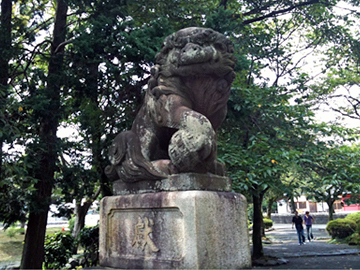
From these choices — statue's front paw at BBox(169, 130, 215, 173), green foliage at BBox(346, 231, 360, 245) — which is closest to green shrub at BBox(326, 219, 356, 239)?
green foliage at BBox(346, 231, 360, 245)

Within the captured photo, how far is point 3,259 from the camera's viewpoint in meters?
11.7

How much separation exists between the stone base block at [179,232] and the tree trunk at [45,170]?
315 cm

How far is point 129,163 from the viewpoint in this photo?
11.2ft

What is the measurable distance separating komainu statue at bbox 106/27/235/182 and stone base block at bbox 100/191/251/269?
280mm

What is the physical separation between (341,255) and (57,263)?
9124 millimetres

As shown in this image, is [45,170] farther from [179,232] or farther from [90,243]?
[179,232]

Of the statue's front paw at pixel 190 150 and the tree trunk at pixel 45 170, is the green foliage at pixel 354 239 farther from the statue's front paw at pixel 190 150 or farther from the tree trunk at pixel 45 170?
the statue's front paw at pixel 190 150

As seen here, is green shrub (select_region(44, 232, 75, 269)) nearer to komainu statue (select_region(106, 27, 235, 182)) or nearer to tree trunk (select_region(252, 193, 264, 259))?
tree trunk (select_region(252, 193, 264, 259))

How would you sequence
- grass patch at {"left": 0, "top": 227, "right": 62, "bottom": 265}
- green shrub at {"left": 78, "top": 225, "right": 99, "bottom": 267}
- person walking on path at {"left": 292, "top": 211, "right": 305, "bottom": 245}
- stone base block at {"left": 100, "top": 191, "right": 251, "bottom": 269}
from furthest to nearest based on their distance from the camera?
1. person walking on path at {"left": 292, "top": 211, "right": 305, "bottom": 245}
2. grass patch at {"left": 0, "top": 227, "right": 62, "bottom": 265}
3. green shrub at {"left": 78, "top": 225, "right": 99, "bottom": 267}
4. stone base block at {"left": 100, "top": 191, "right": 251, "bottom": 269}

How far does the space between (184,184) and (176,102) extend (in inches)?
31.1

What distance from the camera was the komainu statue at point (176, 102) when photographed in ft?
10.6

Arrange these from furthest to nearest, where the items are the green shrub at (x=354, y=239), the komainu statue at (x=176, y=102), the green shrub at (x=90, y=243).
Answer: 1. the green shrub at (x=354, y=239)
2. the green shrub at (x=90, y=243)
3. the komainu statue at (x=176, y=102)

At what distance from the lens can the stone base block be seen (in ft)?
9.19

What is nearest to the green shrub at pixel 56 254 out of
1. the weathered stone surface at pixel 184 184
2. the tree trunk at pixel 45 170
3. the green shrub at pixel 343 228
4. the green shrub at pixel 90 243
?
the green shrub at pixel 90 243
